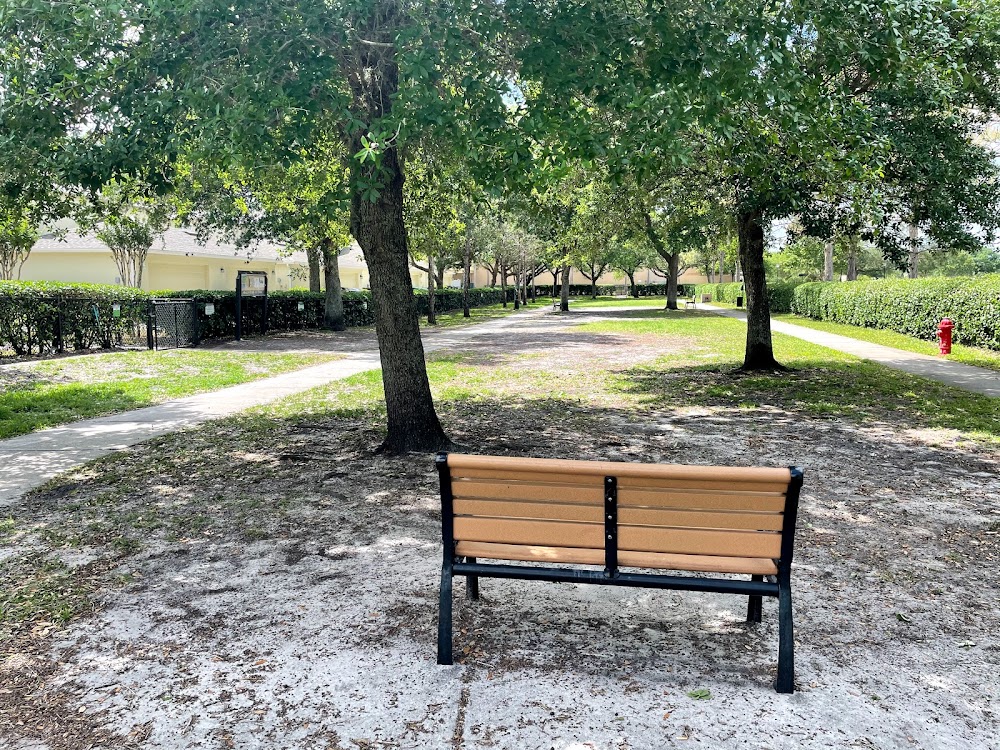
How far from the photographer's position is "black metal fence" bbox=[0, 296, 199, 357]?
16.0 metres

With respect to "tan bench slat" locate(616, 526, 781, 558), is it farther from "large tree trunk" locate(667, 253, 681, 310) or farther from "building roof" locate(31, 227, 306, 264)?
"large tree trunk" locate(667, 253, 681, 310)

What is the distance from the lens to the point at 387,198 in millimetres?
7367

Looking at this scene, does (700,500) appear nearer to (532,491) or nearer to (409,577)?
(532,491)

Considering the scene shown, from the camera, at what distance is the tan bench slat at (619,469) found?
10.1ft

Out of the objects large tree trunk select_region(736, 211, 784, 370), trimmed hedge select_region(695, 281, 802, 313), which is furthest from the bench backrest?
trimmed hedge select_region(695, 281, 802, 313)

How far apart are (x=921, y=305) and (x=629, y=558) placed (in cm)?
2182

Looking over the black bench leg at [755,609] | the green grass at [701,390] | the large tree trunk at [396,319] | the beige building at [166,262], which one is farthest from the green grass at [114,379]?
the beige building at [166,262]

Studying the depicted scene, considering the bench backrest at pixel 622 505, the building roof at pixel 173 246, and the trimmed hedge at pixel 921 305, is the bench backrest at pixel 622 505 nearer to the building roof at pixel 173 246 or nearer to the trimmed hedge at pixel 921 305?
the trimmed hedge at pixel 921 305

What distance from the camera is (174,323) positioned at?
1962 centimetres

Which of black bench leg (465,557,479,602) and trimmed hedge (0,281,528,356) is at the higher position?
trimmed hedge (0,281,528,356)

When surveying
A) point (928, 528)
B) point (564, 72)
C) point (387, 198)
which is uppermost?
point (564, 72)

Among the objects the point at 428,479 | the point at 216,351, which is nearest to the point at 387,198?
the point at 428,479

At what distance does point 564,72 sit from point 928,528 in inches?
165

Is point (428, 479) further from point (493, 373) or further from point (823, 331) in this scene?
point (823, 331)
